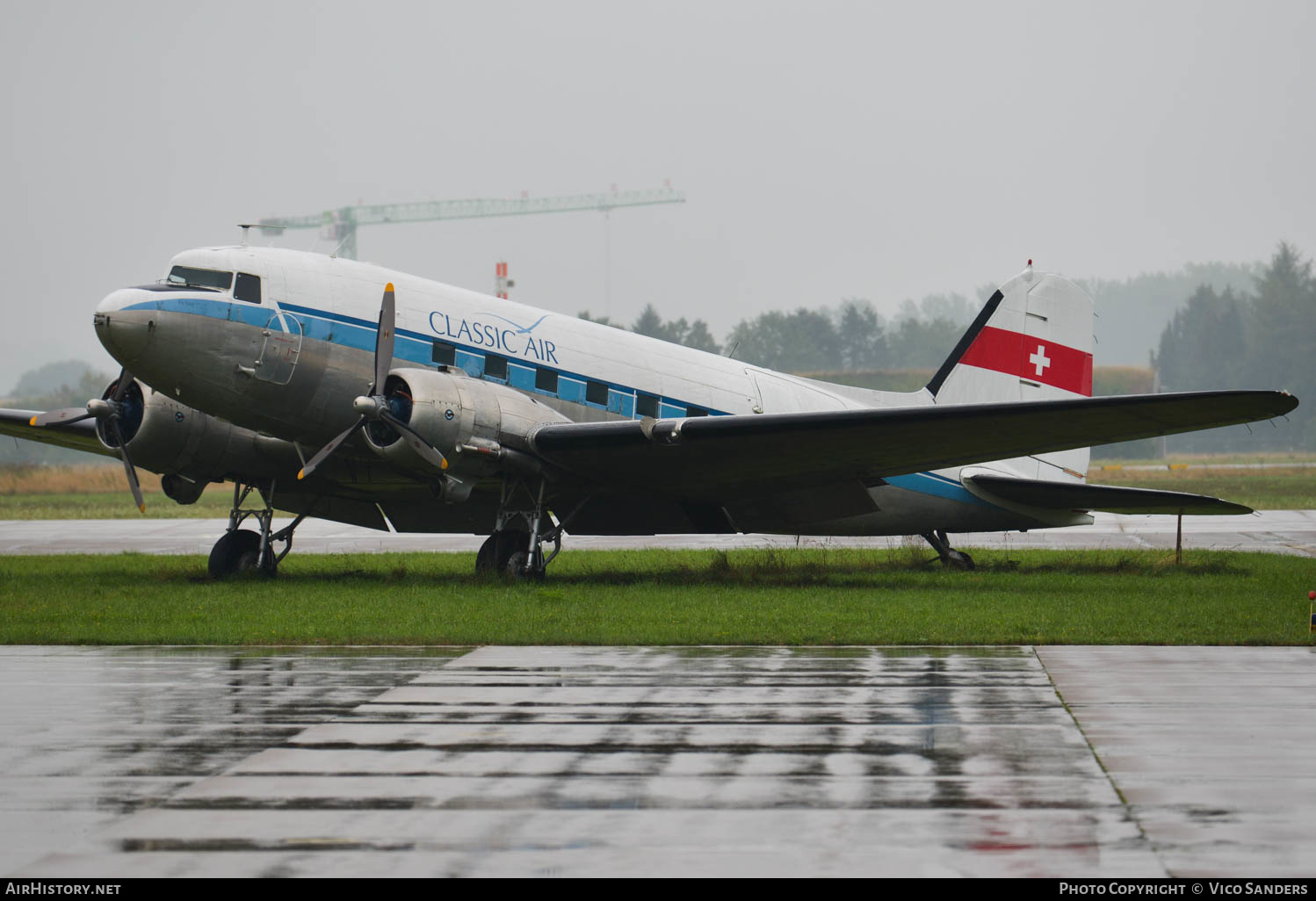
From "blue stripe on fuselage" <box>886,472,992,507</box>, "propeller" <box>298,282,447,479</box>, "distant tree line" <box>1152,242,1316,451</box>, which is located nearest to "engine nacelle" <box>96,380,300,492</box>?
"propeller" <box>298,282,447,479</box>

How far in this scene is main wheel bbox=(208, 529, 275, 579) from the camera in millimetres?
19375

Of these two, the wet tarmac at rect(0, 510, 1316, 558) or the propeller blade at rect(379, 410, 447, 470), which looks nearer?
the propeller blade at rect(379, 410, 447, 470)

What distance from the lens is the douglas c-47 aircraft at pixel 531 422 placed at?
16.7 metres

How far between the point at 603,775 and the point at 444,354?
11619mm

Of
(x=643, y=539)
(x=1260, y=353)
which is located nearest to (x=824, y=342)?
Result: (x=1260, y=353)

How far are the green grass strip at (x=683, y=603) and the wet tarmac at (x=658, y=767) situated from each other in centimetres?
164

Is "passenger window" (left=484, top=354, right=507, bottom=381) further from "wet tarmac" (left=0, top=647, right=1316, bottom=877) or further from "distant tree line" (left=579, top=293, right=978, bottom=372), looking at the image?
"distant tree line" (left=579, top=293, right=978, bottom=372)

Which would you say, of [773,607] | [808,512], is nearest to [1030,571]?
[808,512]

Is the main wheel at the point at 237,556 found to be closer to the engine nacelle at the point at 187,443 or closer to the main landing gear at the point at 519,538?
the engine nacelle at the point at 187,443

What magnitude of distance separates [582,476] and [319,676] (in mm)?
8102

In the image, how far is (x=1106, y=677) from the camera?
1045 centimetres

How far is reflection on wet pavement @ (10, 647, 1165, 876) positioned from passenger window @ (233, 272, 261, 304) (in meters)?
7.18

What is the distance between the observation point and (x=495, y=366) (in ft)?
60.3
